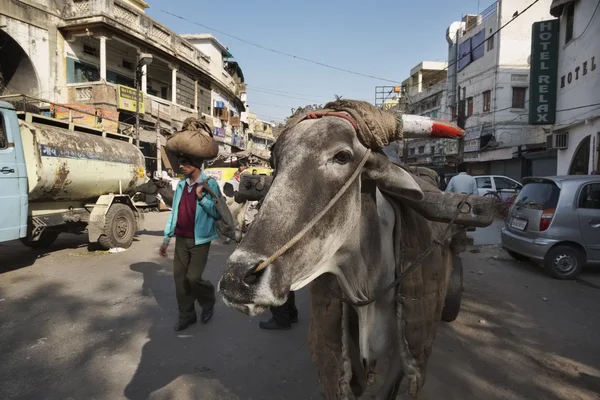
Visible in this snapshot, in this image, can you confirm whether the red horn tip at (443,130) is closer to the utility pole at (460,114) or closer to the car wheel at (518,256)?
the car wheel at (518,256)

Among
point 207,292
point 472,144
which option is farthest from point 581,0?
point 207,292

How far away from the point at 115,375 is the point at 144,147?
58.2 ft

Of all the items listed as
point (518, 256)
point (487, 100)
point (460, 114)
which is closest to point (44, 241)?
point (518, 256)

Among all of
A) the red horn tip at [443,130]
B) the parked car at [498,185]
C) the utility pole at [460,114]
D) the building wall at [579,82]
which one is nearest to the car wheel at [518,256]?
the red horn tip at [443,130]

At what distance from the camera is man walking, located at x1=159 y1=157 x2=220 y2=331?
3.93 metres

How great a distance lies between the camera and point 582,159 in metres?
14.1

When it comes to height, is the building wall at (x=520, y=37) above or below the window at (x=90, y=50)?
above

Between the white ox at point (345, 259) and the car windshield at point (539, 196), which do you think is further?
the car windshield at point (539, 196)

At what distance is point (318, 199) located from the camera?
138 centimetres

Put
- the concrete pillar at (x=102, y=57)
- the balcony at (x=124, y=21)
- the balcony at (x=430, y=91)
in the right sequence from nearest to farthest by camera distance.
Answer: the balcony at (x=124, y=21) < the concrete pillar at (x=102, y=57) < the balcony at (x=430, y=91)

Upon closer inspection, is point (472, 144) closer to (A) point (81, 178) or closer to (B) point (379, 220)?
(A) point (81, 178)

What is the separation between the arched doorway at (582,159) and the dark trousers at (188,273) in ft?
49.2

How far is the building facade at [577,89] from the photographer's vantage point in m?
12.9

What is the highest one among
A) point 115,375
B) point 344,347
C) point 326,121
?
point 326,121
